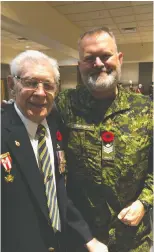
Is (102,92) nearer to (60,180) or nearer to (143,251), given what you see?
(60,180)

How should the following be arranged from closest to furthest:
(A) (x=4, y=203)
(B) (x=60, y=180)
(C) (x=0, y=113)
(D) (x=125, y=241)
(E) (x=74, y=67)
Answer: (A) (x=4, y=203)
(C) (x=0, y=113)
(B) (x=60, y=180)
(D) (x=125, y=241)
(E) (x=74, y=67)

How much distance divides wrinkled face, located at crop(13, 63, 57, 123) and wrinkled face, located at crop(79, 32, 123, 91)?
231 millimetres

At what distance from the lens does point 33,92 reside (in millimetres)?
1179

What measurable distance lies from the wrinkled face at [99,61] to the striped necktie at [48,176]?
37 centimetres

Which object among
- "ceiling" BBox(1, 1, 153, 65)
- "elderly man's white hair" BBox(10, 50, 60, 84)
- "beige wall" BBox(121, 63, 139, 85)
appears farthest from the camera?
"beige wall" BBox(121, 63, 139, 85)

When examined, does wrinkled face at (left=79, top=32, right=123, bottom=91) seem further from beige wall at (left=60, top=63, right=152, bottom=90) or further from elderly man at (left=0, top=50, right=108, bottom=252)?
beige wall at (left=60, top=63, right=152, bottom=90)

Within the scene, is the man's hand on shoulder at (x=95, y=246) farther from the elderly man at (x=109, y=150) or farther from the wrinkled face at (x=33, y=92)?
the wrinkled face at (x=33, y=92)

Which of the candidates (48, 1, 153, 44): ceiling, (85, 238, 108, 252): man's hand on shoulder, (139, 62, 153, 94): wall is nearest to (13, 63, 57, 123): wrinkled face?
(85, 238, 108, 252): man's hand on shoulder

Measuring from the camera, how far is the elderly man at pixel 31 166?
44.0 inches

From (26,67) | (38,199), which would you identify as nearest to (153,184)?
(38,199)

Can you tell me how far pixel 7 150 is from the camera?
112 cm

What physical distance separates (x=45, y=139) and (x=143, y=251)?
85 cm

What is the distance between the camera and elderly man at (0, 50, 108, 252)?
1.12 meters

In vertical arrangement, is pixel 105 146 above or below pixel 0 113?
below
